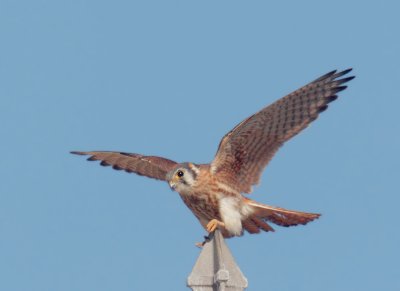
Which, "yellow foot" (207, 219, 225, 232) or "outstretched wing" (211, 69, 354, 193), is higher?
"outstretched wing" (211, 69, 354, 193)

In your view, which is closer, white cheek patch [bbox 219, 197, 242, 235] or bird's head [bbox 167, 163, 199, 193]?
white cheek patch [bbox 219, 197, 242, 235]

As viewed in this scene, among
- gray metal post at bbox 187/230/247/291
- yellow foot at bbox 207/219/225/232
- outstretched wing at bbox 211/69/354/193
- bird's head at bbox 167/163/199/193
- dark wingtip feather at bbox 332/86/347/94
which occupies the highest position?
dark wingtip feather at bbox 332/86/347/94

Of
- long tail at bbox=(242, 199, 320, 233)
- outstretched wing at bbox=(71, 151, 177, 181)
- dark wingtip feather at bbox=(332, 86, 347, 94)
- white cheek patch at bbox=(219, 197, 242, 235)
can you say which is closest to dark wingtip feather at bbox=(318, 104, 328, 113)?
dark wingtip feather at bbox=(332, 86, 347, 94)

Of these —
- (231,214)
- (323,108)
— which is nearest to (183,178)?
(231,214)

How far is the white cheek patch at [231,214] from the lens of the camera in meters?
7.87

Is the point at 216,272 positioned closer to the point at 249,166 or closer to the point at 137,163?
the point at 249,166

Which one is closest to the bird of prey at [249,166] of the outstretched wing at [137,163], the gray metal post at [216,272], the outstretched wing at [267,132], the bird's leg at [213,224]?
the outstretched wing at [267,132]

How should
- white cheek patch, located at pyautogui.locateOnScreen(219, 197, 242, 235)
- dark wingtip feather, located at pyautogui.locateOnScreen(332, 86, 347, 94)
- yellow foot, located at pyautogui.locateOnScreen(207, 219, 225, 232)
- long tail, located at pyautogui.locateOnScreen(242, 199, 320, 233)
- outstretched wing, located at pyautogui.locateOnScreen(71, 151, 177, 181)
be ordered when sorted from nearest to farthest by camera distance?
yellow foot, located at pyautogui.locateOnScreen(207, 219, 225, 232)
white cheek patch, located at pyautogui.locateOnScreen(219, 197, 242, 235)
long tail, located at pyautogui.locateOnScreen(242, 199, 320, 233)
dark wingtip feather, located at pyautogui.locateOnScreen(332, 86, 347, 94)
outstretched wing, located at pyautogui.locateOnScreen(71, 151, 177, 181)

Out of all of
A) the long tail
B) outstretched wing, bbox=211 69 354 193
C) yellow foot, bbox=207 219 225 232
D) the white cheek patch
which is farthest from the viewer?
outstretched wing, bbox=211 69 354 193

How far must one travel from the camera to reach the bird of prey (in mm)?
8133

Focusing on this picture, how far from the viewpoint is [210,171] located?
27.4 ft

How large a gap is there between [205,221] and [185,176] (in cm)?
43

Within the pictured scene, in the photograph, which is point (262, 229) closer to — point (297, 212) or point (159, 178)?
point (297, 212)

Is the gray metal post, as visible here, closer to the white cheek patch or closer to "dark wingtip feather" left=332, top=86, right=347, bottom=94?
the white cheek patch
